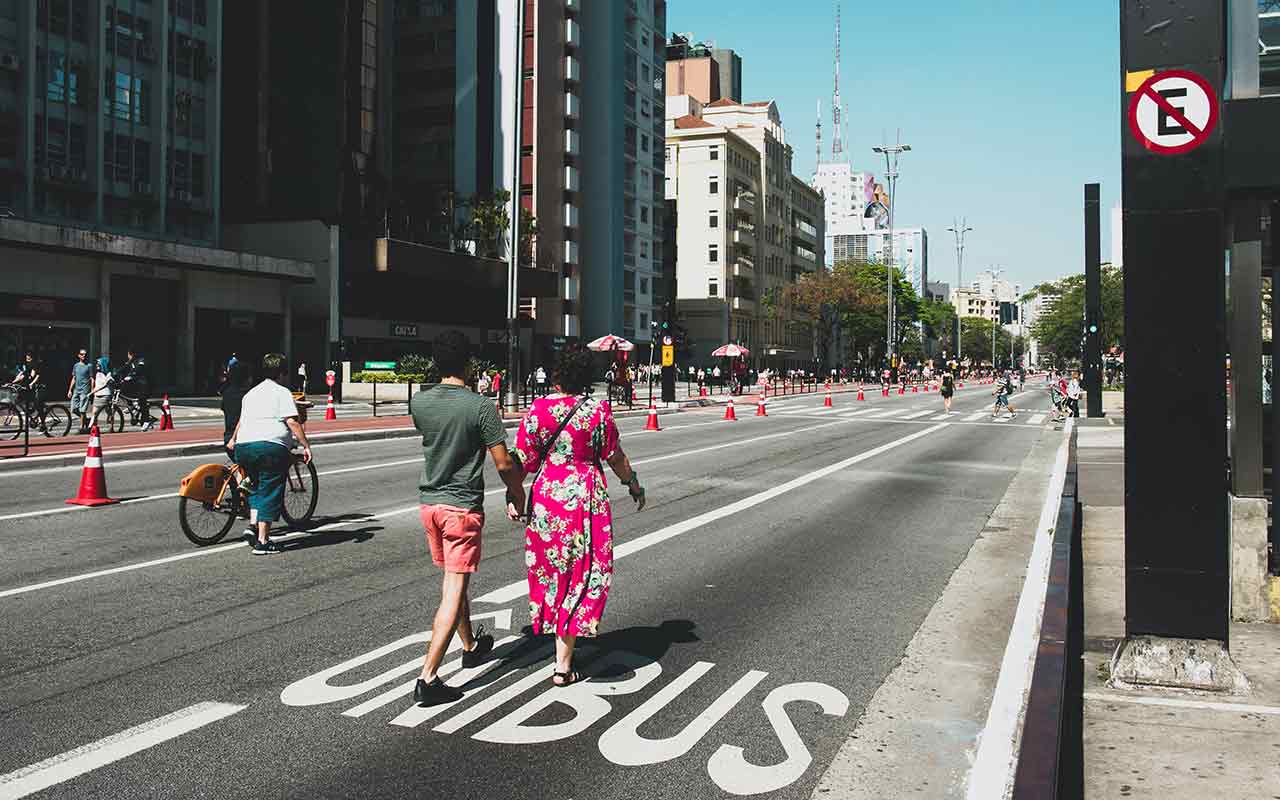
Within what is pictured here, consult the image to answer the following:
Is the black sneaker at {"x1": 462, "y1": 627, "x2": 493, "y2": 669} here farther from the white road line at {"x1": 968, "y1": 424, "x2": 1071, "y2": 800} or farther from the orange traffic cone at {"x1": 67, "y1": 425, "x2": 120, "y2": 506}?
the orange traffic cone at {"x1": 67, "y1": 425, "x2": 120, "y2": 506}

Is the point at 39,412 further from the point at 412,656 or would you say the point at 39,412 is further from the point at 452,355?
the point at 452,355

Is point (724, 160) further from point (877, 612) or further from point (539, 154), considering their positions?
point (877, 612)

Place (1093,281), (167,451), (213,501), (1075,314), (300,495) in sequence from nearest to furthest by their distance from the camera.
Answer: (213,501) < (300,495) < (167,451) < (1093,281) < (1075,314)

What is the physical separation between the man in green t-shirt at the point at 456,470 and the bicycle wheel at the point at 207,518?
494cm

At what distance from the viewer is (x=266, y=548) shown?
9469 mm

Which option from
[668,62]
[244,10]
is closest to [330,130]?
[244,10]

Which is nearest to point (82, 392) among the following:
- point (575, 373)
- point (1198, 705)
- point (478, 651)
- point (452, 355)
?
point (478, 651)

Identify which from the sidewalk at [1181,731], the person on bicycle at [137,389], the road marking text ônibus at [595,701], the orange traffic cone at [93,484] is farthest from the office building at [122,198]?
the sidewalk at [1181,731]

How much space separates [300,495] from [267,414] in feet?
5.03

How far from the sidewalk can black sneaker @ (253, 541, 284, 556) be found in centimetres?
657

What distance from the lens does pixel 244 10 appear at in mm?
57219

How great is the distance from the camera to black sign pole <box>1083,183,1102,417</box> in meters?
34.2

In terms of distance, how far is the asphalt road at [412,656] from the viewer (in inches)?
179

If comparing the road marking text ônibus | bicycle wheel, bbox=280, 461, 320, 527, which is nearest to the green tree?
bicycle wheel, bbox=280, 461, 320, 527
